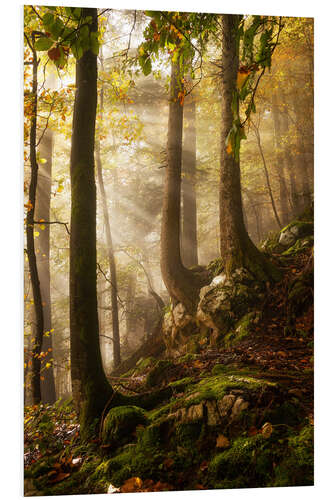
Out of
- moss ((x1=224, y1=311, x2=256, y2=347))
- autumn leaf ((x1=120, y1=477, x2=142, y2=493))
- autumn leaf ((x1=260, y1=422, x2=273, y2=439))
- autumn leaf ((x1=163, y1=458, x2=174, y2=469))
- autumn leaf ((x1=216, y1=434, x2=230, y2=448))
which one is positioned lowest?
autumn leaf ((x1=120, y1=477, x2=142, y2=493))

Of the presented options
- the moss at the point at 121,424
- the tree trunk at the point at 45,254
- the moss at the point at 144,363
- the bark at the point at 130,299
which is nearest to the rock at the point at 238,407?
the moss at the point at 121,424

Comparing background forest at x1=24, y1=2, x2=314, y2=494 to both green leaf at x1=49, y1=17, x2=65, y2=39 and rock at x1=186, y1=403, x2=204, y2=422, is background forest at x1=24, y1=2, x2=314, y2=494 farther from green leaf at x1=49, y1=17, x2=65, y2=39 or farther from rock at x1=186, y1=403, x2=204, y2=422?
green leaf at x1=49, y1=17, x2=65, y2=39

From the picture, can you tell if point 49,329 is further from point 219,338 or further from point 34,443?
point 219,338

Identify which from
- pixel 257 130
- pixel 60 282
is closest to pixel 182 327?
pixel 60 282

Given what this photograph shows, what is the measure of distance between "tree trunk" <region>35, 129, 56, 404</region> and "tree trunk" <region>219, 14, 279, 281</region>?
151 cm

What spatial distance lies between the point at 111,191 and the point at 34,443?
6.36ft

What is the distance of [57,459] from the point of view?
226 centimetres

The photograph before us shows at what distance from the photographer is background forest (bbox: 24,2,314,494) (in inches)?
97.3

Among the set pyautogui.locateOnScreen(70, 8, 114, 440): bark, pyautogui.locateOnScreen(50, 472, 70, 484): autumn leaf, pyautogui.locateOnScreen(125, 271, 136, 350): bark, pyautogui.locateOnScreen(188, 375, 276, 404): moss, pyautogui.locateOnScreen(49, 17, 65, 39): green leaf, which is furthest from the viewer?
pyautogui.locateOnScreen(125, 271, 136, 350): bark

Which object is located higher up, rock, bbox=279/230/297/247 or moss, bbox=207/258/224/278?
rock, bbox=279/230/297/247

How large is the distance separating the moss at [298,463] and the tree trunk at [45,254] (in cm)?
168

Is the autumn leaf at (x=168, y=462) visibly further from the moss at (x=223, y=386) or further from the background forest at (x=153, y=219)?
the moss at (x=223, y=386)

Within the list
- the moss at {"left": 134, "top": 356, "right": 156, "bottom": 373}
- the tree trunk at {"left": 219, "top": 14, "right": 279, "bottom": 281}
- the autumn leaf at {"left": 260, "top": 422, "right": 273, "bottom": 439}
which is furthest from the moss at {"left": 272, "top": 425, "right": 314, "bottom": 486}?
the tree trunk at {"left": 219, "top": 14, "right": 279, "bottom": 281}

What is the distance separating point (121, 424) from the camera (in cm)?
232
